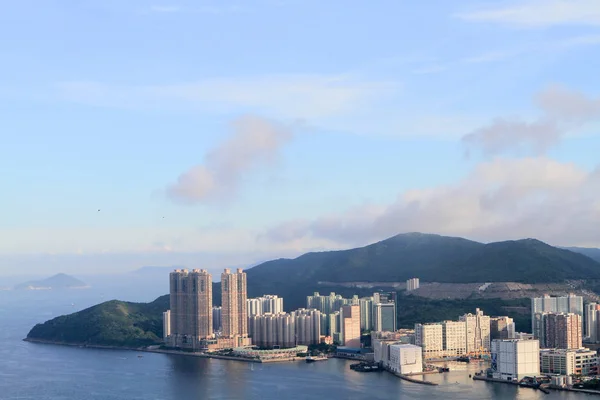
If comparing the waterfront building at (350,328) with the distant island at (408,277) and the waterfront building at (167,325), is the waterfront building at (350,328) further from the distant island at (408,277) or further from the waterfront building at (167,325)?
the waterfront building at (167,325)

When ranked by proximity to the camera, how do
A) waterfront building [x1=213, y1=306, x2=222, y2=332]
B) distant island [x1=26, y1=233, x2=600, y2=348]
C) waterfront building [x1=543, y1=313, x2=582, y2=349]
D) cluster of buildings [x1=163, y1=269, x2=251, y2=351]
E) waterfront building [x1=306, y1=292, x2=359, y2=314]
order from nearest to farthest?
waterfront building [x1=543, y1=313, x2=582, y2=349] → cluster of buildings [x1=163, y1=269, x2=251, y2=351] → waterfront building [x1=213, y1=306, x2=222, y2=332] → distant island [x1=26, y1=233, x2=600, y2=348] → waterfront building [x1=306, y1=292, x2=359, y2=314]

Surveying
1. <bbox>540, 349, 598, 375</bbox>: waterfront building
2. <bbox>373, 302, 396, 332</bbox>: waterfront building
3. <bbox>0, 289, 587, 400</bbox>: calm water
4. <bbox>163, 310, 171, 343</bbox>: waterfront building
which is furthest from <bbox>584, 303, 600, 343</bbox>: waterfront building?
<bbox>163, 310, 171, 343</bbox>: waterfront building

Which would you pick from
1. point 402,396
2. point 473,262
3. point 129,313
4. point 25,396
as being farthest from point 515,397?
point 473,262

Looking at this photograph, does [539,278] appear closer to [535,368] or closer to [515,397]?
[535,368]

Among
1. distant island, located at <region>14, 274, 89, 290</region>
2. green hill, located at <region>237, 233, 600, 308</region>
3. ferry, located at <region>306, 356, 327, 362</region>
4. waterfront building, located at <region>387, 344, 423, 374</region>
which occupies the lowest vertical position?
distant island, located at <region>14, 274, 89, 290</region>

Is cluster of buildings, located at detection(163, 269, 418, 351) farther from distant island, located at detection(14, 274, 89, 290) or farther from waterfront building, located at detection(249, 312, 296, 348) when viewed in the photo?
distant island, located at detection(14, 274, 89, 290)
